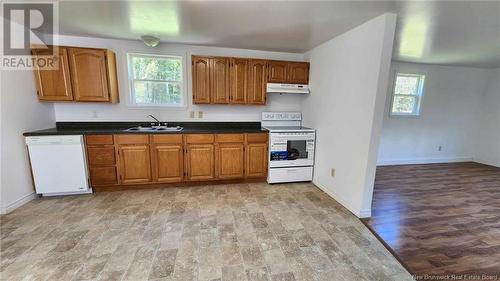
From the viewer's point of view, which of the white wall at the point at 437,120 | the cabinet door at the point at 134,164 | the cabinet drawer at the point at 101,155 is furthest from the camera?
the white wall at the point at 437,120

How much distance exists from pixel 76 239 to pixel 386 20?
385 cm

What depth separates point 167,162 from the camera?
133 inches

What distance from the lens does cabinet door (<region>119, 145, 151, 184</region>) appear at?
3211 millimetres

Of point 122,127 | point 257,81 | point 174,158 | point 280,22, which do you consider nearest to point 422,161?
point 257,81

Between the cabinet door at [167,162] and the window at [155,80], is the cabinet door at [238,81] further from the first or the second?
the cabinet door at [167,162]

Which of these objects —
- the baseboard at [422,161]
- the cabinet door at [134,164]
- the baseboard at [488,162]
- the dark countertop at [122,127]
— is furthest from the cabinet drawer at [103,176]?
the baseboard at [488,162]

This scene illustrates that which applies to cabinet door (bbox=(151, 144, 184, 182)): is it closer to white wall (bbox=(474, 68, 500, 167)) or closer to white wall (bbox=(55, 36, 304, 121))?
white wall (bbox=(55, 36, 304, 121))

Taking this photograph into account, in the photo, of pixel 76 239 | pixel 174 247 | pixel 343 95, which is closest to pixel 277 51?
pixel 343 95

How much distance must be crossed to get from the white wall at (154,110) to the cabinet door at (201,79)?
0.29 meters

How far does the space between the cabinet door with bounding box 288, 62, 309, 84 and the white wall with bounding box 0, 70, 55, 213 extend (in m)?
3.89

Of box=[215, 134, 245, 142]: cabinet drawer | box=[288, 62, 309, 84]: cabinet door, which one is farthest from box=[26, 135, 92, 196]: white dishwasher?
box=[288, 62, 309, 84]: cabinet door

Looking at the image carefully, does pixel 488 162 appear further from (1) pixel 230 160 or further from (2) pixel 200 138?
(2) pixel 200 138

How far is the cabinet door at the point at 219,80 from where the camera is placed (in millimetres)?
3543

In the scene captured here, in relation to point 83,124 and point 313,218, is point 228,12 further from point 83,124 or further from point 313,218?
point 83,124
